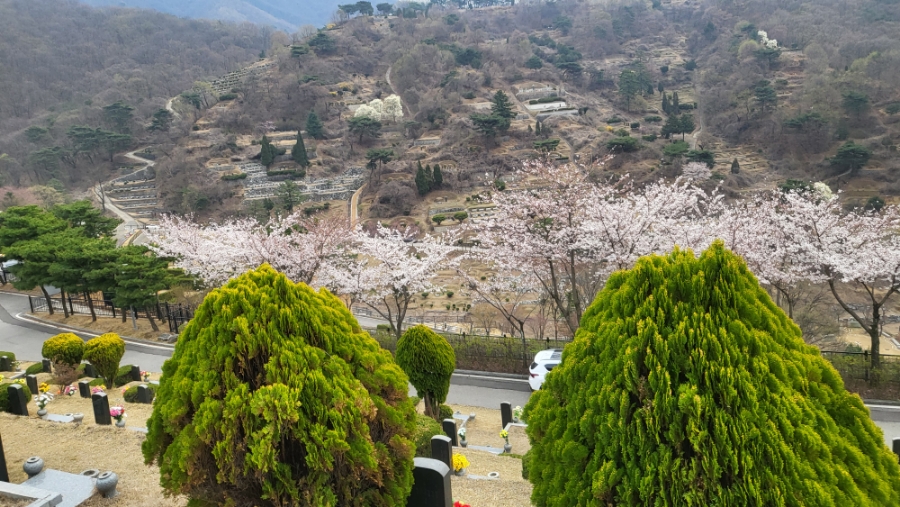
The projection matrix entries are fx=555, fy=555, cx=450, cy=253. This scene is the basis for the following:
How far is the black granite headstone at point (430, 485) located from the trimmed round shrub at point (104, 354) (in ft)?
34.6

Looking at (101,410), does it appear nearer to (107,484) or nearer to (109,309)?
(107,484)

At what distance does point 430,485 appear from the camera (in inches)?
194

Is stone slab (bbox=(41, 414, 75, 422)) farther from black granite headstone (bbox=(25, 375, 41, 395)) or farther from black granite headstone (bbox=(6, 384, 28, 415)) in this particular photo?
black granite headstone (bbox=(25, 375, 41, 395))

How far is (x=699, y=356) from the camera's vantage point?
3.10m

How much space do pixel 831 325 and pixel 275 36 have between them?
372 feet

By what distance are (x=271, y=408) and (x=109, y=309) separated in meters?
23.7

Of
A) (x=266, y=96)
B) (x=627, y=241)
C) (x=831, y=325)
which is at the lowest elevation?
(x=831, y=325)

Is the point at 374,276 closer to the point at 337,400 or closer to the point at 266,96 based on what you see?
the point at 337,400

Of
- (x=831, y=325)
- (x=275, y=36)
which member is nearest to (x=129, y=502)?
(x=831, y=325)

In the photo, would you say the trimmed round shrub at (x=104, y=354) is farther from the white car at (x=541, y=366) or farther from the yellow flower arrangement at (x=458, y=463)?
the white car at (x=541, y=366)

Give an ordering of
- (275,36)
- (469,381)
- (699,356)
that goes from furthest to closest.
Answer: (275,36)
(469,381)
(699,356)

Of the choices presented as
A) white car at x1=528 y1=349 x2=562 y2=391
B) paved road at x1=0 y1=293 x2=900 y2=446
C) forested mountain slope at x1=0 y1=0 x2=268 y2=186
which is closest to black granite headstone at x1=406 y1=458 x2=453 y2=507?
white car at x1=528 y1=349 x2=562 y2=391

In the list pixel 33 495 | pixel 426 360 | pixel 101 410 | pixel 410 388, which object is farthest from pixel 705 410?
pixel 410 388

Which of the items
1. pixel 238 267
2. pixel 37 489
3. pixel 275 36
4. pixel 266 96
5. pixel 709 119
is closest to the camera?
pixel 37 489
